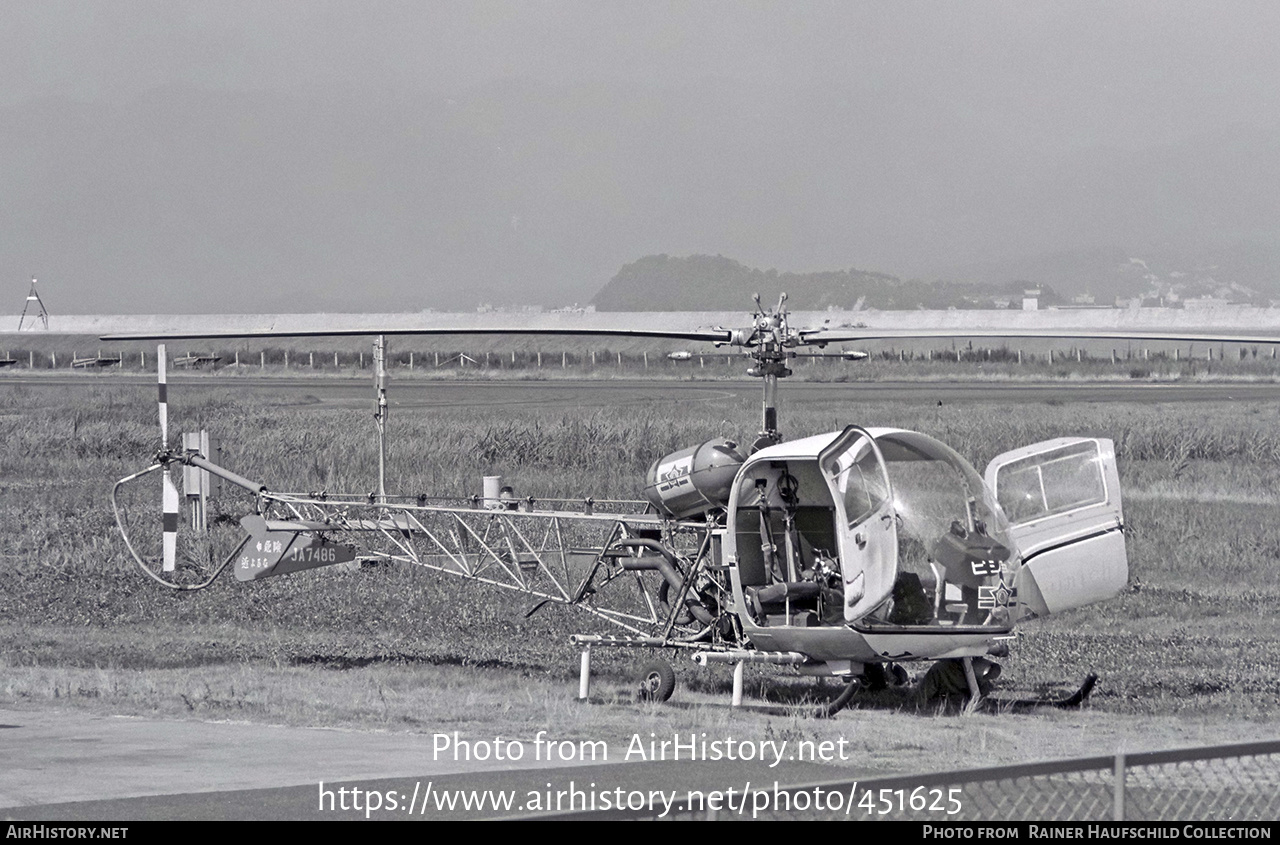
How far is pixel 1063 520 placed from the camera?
11609mm

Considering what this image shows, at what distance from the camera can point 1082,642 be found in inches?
622

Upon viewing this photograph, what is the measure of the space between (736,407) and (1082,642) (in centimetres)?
2692

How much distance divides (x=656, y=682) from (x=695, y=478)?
1770mm

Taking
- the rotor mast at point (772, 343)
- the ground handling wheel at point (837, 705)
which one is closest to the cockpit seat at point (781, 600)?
the ground handling wheel at point (837, 705)

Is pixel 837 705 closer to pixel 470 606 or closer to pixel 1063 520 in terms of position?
pixel 1063 520

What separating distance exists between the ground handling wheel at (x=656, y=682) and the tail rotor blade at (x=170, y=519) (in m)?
6.63

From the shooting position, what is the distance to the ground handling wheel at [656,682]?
12.7 m

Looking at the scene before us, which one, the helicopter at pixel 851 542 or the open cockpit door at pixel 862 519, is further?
the helicopter at pixel 851 542

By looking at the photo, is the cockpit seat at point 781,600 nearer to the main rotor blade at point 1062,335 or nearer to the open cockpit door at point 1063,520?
the open cockpit door at point 1063,520

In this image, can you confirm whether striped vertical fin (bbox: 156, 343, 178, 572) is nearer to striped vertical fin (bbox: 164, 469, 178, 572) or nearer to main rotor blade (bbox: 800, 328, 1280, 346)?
striped vertical fin (bbox: 164, 469, 178, 572)

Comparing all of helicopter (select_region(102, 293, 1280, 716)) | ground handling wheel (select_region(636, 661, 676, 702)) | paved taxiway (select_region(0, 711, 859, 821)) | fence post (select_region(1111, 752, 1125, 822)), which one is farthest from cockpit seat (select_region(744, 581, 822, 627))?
fence post (select_region(1111, 752, 1125, 822))

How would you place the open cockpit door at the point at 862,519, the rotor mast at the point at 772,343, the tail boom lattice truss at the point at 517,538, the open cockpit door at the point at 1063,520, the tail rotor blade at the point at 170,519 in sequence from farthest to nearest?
the tail rotor blade at the point at 170,519
the tail boom lattice truss at the point at 517,538
the rotor mast at the point at 772,343
the open cockpit door at the point at 1063,520
the open cockpit door at the point at 862,519

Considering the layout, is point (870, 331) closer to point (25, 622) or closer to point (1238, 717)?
point (1238, 717)
